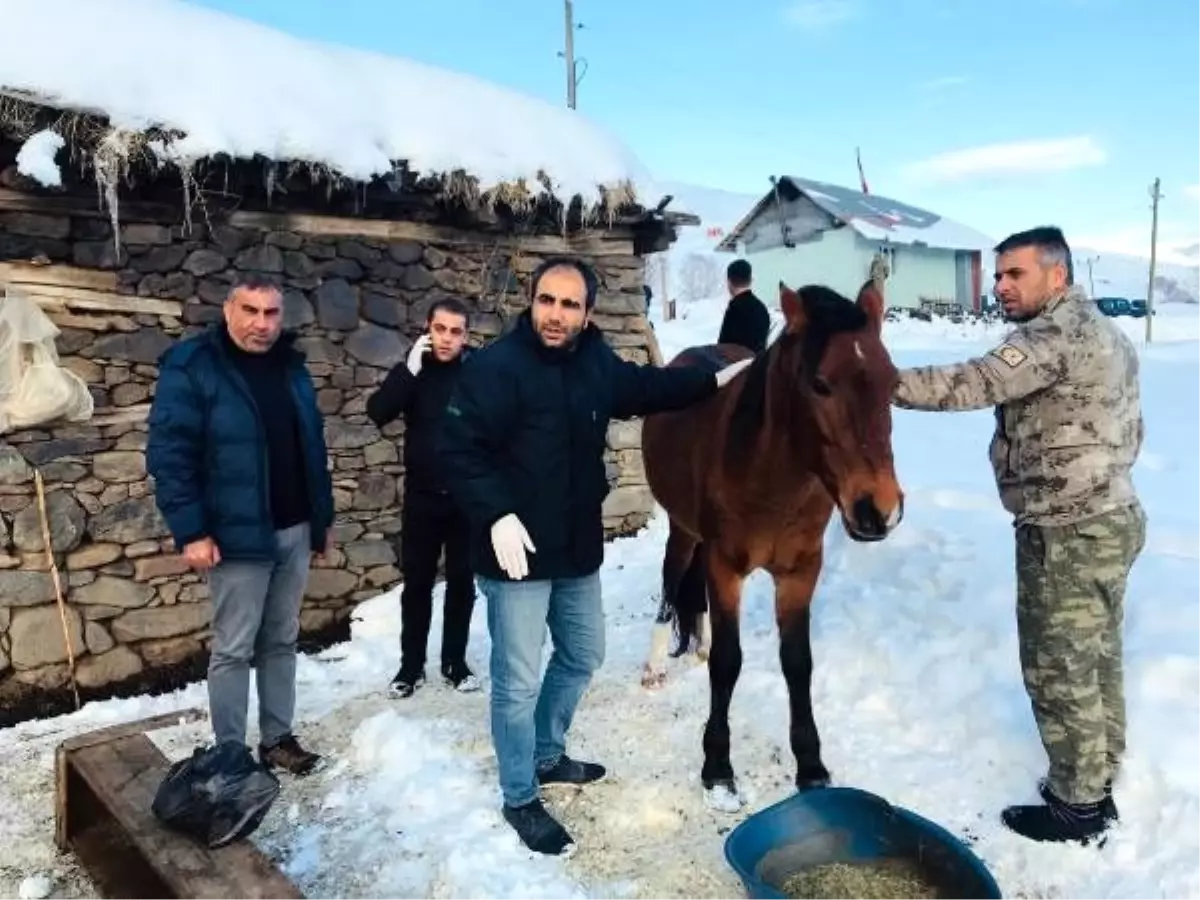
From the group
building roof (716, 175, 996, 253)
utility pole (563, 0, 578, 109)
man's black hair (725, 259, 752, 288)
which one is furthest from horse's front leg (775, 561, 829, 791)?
building roof (716, 175, 996, 253)

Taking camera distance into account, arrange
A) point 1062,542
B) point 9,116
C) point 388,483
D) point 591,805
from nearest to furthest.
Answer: point 1062,542, point 591,805, point 9,116, point 388,483

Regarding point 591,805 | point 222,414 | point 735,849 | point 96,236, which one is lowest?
point 591,805

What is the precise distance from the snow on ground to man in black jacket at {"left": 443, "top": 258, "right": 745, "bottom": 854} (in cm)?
36

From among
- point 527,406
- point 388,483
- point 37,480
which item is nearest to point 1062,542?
point 527,406

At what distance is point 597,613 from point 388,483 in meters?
3.37

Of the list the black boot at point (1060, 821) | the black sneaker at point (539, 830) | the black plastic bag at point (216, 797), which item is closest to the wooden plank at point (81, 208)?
the black plastic bag at point (216, 797)

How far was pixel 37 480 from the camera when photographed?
520 centimetres

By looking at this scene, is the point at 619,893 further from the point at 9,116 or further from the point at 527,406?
the point at 9,116

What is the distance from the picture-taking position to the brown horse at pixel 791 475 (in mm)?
2783

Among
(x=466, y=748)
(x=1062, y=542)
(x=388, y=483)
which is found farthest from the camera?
(x=388, y=483)

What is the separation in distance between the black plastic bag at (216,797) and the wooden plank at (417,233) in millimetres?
3745

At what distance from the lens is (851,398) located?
2.80 meters

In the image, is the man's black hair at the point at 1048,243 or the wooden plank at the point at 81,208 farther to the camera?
the wooden plank at the point at 81,208

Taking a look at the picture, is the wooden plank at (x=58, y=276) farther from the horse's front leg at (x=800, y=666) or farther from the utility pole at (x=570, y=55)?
the utility pole at (x=570, y=55)
